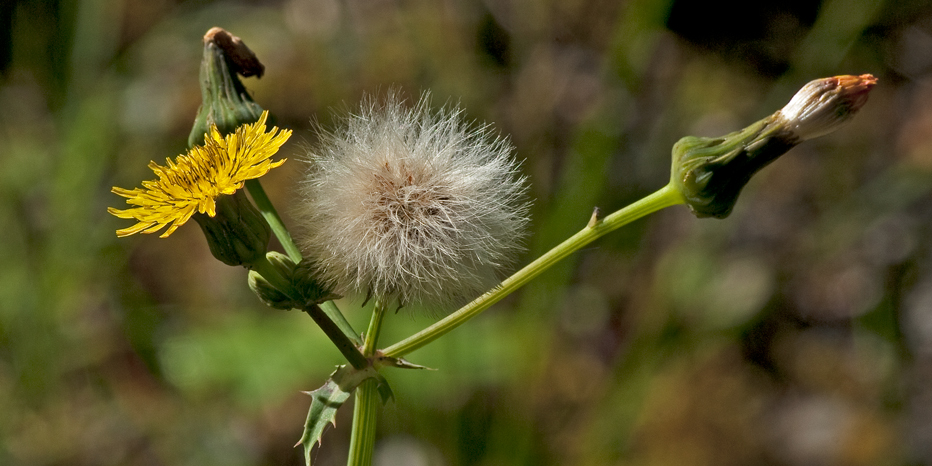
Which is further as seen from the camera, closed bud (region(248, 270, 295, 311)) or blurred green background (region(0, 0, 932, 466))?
blurred green background (region(0, 0, 932, 466))

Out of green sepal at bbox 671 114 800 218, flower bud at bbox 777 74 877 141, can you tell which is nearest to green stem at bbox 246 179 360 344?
green sepal at bbox 671 114 800 218

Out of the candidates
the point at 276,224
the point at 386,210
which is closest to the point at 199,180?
the point at 276,224

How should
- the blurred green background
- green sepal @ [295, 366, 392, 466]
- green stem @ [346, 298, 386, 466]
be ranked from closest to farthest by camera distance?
green sepal @ [295, 366, 392, 466] < green stem @ [346, 298, 386, 466] < the blurred green background

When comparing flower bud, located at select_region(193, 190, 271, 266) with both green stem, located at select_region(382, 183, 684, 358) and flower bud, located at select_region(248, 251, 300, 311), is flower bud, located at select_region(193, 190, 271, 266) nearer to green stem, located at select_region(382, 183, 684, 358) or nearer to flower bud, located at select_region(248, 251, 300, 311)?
flower bud, located at select_region(248, 251, 300, 311)

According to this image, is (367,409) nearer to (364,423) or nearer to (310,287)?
(364,423)

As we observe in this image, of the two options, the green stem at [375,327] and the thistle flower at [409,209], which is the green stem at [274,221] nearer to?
the thistle flower at [409,209]

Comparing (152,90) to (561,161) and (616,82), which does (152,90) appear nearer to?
(561,161)
